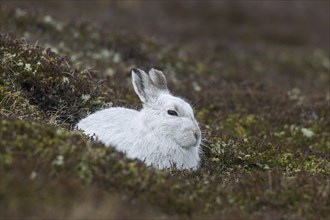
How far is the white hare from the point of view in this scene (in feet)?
35.7

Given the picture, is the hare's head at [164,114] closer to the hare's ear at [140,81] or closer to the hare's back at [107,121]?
the hare's ear at [140,81]

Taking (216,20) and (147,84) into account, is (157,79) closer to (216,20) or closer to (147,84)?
(147,84)

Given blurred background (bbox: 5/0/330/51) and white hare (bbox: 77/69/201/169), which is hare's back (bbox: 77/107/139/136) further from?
blurred background (bbox: 5/0/330/51)

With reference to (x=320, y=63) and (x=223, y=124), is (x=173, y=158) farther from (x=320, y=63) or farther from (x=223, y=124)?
(x=320, y=63)

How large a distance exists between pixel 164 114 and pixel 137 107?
138 inches

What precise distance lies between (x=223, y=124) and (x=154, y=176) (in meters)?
6.59

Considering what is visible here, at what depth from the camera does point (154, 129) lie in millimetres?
11125

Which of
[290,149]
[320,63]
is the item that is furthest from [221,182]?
[320,63]

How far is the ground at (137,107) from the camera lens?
27.2ft

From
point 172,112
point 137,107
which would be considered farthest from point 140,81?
point 137,107

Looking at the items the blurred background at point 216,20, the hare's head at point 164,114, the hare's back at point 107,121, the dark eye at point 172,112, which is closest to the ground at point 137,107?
the hare's back at point 107,121

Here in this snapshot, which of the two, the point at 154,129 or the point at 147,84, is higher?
the point at 147,84

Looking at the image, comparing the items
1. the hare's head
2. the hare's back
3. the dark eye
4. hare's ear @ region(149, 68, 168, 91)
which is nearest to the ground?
the hare's back

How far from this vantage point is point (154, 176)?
9.02 meters
